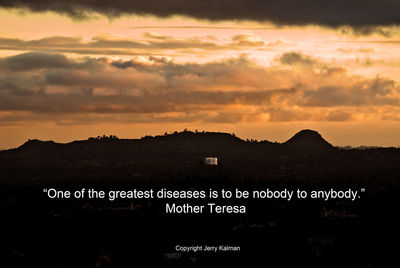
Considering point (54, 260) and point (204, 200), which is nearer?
point (54, 260)

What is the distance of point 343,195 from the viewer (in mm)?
190000

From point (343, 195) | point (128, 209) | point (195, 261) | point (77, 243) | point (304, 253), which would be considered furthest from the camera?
point (343, 195)

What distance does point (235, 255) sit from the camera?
114 metres

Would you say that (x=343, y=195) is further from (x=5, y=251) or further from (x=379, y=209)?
(x=5, y=251)

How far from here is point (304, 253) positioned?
382ft

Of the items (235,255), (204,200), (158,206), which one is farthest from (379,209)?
(235,255)

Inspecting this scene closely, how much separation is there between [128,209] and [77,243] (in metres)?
32.9

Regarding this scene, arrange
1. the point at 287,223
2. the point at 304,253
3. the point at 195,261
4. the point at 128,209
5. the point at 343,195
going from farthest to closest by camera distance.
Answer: the point at 343,195, the point at 128,209, the point at 287,223, the point at 304,253, the point at 195,261

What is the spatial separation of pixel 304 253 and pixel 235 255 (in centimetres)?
1109

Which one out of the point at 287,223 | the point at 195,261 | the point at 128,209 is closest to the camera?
the point at 195,261

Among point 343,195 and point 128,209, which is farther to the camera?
point 343,195

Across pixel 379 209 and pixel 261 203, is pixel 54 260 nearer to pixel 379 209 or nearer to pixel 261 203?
pixel 261 203

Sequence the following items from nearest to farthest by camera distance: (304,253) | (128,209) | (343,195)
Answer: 1. (304,253)
2. (128,209)
3. (343,195)

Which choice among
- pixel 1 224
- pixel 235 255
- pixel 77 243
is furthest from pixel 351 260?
pixel 1 224
